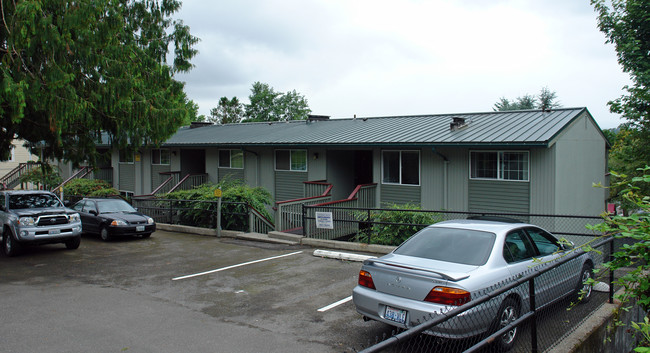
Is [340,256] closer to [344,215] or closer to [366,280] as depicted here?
[344,215]

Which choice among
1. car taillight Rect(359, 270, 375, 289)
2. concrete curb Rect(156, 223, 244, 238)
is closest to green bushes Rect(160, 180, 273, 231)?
concrete curb Rect(156, 223, 244, 238)

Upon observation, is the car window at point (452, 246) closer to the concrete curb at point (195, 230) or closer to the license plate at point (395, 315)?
the license plate at point (395, 315)

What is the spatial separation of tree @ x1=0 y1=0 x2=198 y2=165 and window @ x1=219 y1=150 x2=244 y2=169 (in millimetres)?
5895

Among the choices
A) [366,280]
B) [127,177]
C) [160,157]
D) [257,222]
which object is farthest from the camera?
[127,177]

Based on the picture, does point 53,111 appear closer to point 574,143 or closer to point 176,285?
point 176,285

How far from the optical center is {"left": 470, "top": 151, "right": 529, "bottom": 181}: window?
14359 mm

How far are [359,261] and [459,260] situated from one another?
5.21 metres

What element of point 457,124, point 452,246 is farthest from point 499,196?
point 452,246

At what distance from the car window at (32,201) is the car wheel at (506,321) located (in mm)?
13155

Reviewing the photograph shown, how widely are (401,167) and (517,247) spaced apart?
417 inches

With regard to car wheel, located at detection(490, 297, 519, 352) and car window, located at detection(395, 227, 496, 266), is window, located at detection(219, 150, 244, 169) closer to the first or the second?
car window, located at detection(395, 227, 496, 266)

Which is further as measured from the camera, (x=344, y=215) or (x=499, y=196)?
(x=344, y=215)

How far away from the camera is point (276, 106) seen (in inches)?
2660

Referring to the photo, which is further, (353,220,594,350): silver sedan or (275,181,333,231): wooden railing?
(275,181,333,231): wooden railing
